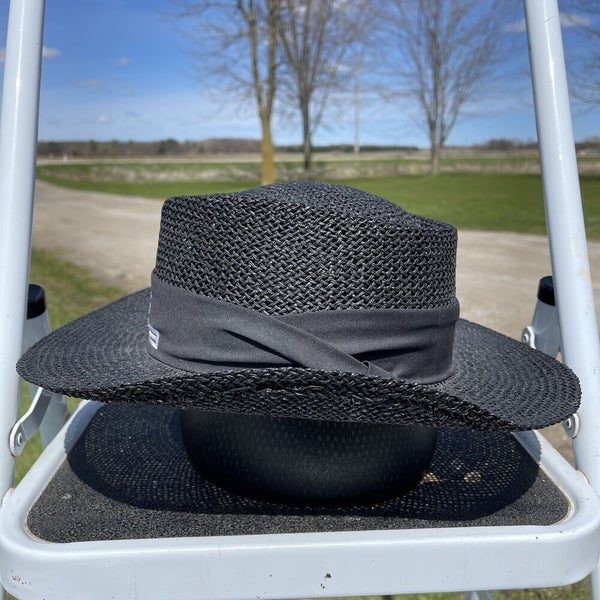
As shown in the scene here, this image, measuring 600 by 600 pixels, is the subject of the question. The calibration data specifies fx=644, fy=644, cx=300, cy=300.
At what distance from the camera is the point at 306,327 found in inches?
23.3

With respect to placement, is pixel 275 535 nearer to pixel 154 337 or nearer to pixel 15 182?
pixel 154 337

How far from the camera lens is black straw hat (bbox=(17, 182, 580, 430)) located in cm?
53

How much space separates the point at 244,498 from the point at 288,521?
7 cm

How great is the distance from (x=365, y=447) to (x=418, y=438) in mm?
73

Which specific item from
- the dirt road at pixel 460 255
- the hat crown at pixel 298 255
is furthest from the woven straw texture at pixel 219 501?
the dirt road at pixel 460 255

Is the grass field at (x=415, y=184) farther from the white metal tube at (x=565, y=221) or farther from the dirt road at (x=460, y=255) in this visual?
the white metal tube at (x=565, y=221)

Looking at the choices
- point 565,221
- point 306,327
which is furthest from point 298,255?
point 565,221

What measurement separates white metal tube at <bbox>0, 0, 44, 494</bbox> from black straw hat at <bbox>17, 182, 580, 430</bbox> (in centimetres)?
6

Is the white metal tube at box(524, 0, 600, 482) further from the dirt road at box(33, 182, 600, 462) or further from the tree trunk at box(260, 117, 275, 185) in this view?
the tree trunk at box(260, 117, 275, 185)

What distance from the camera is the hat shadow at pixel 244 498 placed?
66 cm

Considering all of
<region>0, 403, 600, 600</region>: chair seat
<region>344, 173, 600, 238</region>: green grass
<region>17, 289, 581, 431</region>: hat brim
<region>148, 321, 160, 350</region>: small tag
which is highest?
<region>344, 173, 600, 238</region>: green grass

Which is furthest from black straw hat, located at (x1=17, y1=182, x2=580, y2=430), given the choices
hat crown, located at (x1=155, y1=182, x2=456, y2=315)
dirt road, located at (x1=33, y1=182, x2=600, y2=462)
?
dirt road, located at (x1=33, y1=182, x2=600, y2=462)

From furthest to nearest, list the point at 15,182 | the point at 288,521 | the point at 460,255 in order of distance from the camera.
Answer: the point at 460,255
the point at 15,182
the point at 288,521

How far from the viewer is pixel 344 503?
66cm
